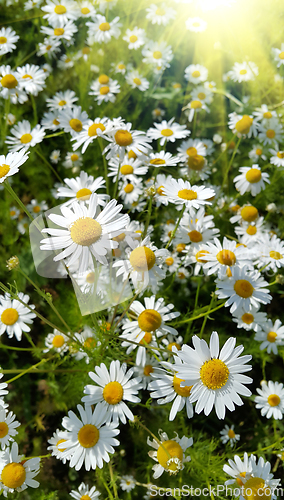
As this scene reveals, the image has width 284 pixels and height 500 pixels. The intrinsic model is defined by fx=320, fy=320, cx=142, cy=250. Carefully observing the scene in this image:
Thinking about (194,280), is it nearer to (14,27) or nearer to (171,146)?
(171,146)

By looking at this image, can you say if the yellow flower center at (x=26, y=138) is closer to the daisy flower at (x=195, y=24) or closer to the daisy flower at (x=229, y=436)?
the daisy flower at (x=195, y=24)

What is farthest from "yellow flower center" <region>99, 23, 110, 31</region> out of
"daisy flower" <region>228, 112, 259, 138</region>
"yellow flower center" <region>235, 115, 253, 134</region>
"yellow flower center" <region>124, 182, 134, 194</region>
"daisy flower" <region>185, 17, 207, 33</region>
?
"yellow flower center" <region>124, 182, 134, 194</region>

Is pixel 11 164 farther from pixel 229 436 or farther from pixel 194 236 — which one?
pixel 229 436

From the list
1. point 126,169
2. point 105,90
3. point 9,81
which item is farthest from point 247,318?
point 9,81

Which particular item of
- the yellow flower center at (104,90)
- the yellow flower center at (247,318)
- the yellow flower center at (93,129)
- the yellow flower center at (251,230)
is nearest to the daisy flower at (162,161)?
the yellow flower center at (93,129)

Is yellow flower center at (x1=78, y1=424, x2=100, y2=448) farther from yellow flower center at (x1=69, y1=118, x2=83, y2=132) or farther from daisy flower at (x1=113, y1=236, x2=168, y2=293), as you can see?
yellow flower center at (x1=69, y1=118, x2=83, y2=132)

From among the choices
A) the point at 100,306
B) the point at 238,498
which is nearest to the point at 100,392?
the point at 100,306
